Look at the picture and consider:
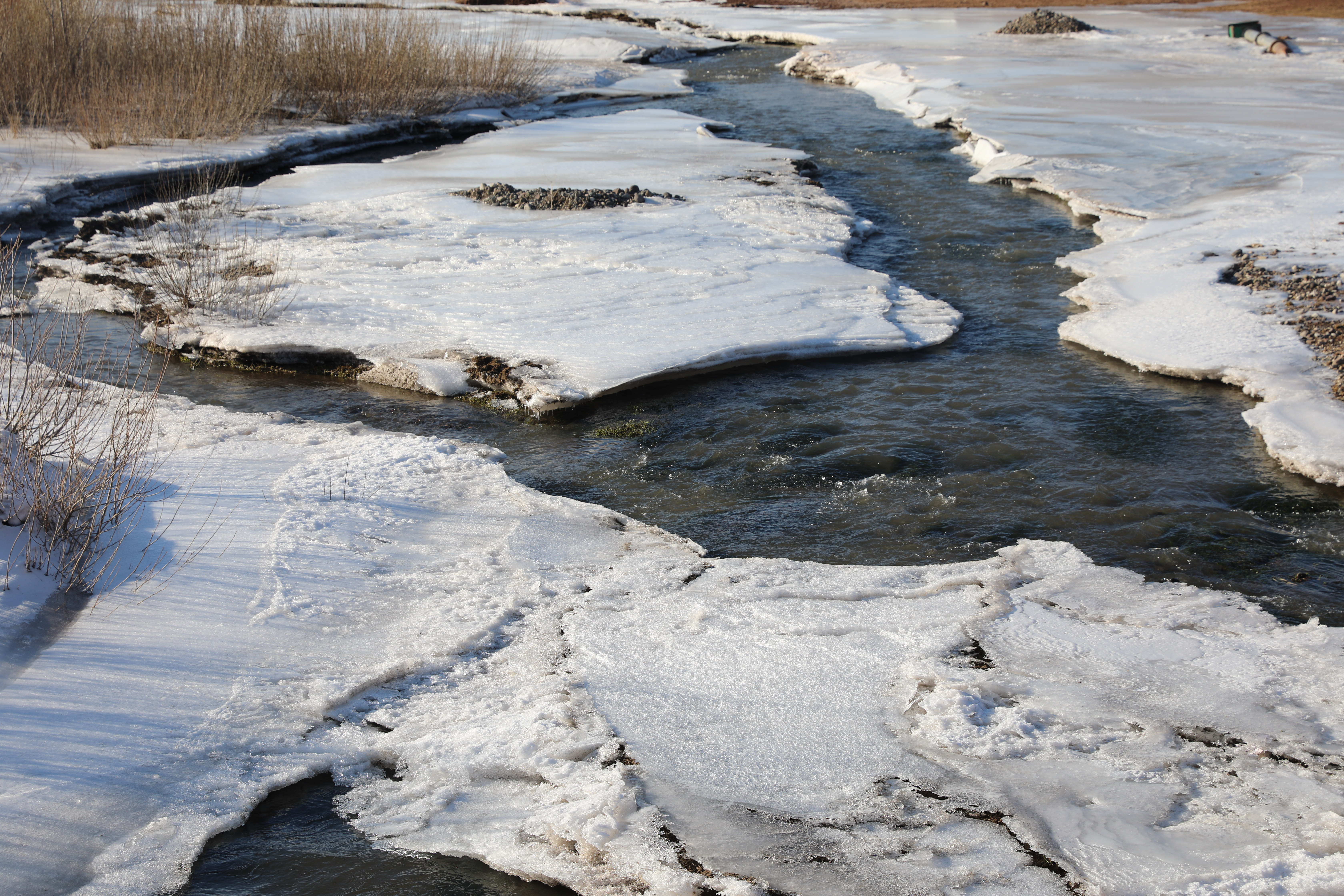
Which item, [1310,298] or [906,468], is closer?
[906,468]

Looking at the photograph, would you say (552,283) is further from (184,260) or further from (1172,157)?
(1172,157)

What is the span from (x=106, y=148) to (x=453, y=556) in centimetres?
1065

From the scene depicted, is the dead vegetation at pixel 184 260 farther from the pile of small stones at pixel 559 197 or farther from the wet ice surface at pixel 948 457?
the pile of small stones at pixel 559 197

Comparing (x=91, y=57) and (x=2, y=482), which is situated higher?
(x=91, y=57)

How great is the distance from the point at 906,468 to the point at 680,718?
2.51m

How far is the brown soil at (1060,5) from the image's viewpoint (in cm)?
2581

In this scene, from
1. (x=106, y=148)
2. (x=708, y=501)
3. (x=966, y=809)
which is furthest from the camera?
(x=106, y=148)

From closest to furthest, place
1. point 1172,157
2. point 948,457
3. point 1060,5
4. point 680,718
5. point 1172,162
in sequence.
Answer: point 680,718 < point 948,457 < point 1172,162 < point 1172,157 < point 1060,5

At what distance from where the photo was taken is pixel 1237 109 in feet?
44.5

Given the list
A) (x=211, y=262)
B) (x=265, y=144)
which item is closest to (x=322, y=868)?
(x=211, y=262)

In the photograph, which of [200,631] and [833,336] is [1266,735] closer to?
[200,631]

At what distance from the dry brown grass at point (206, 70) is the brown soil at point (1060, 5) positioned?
20.1 metres

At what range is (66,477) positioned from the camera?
3.92m

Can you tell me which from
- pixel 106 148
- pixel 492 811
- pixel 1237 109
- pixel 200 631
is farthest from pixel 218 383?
pixel 1237 109
